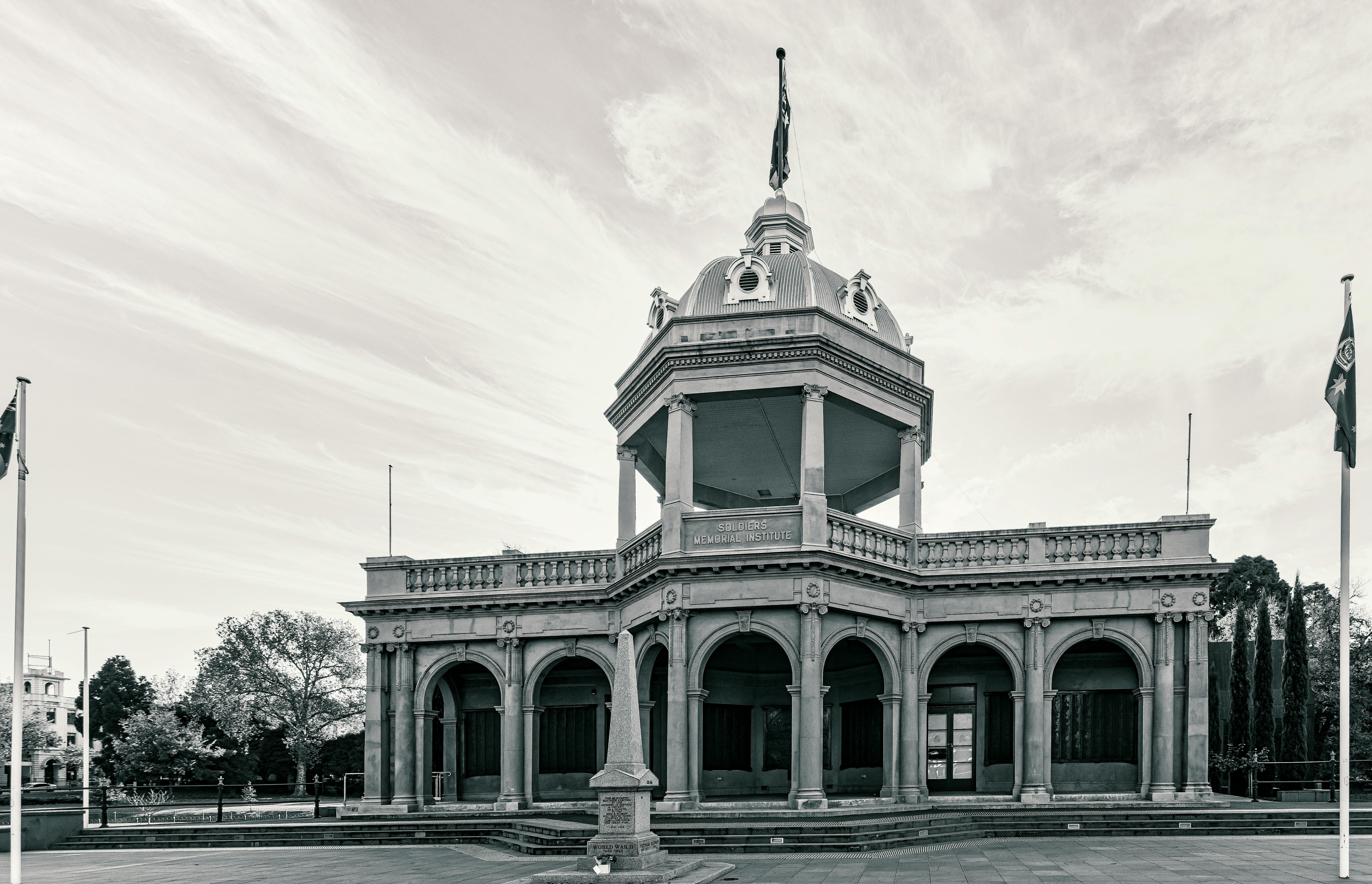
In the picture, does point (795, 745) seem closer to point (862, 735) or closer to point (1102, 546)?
point (862, 735)

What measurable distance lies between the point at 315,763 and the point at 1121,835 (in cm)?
4725

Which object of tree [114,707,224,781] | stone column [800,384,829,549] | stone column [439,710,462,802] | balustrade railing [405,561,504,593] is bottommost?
tree [114,707,224,781]

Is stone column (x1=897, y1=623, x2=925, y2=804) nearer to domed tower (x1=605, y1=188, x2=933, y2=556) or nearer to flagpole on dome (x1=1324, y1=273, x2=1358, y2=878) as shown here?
domed tower (x1=605, y1=188, x2=933, y2=556)

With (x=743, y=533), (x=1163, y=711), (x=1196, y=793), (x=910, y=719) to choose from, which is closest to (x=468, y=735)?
(x=743, y=533)

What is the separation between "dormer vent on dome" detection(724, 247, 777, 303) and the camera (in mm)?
25922

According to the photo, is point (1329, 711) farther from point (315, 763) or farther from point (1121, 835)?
point (315, 763)

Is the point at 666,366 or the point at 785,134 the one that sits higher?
the point at 785,134

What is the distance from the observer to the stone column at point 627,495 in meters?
27.9

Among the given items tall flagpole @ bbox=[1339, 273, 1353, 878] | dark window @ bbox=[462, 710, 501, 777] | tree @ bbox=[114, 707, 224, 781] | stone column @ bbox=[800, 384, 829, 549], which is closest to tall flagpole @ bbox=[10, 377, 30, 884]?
dark window @ bbox=[462, 710, 501, 777]

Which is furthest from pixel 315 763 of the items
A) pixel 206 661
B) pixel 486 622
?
pixel 486 622

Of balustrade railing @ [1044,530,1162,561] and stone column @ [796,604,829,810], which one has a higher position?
balustrade railing @ [1044,530,1162,561]

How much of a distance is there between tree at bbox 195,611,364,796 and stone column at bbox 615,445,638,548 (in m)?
35.6

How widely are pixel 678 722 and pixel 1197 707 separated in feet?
38.2

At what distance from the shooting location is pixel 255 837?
2498 cm
